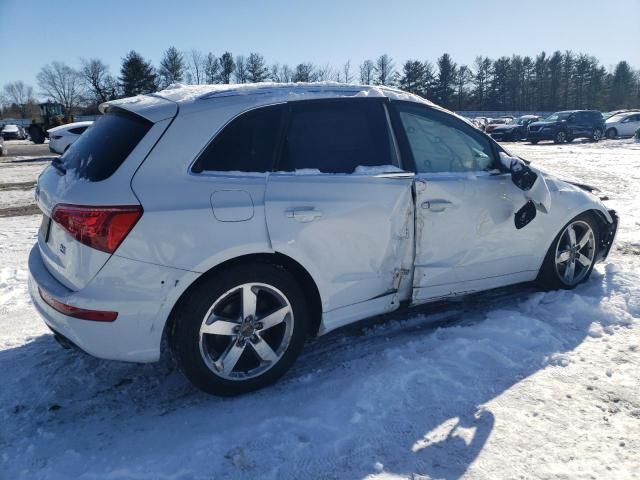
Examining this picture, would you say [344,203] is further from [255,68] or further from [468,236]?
[255,68]

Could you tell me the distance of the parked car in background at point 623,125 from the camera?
31.2m

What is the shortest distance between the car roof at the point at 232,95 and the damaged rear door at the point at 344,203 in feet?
0.30

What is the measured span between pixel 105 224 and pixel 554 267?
3654 mm

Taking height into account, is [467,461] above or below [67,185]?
below

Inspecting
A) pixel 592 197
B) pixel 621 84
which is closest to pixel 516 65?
pixel 621 84

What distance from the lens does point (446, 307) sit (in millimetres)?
4301

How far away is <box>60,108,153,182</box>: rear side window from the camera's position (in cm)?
278

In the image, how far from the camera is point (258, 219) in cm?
288

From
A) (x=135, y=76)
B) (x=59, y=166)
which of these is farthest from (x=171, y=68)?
(x=59, y=166)

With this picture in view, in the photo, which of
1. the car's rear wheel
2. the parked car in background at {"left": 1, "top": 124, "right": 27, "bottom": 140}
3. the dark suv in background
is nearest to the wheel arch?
the dark suv in background

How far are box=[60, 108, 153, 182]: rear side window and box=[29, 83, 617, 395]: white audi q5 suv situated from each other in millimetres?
13

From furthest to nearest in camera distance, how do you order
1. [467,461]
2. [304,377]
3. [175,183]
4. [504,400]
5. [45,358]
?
1. [45,358]
2. [304,377]
3. [504,400]
4. [175,183]
5. [467,461]

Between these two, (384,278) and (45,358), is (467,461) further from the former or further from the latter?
(45,358)

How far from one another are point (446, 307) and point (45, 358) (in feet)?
10.4
